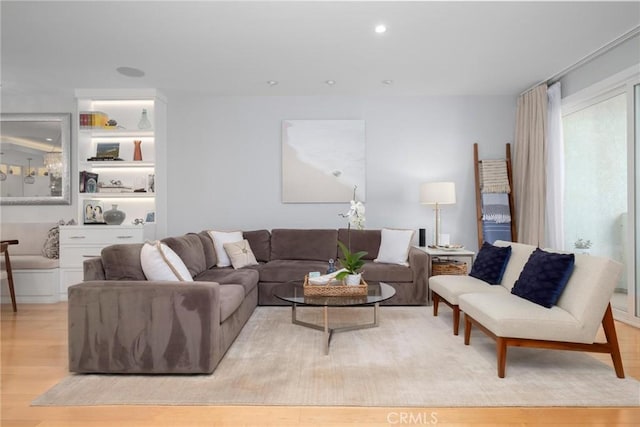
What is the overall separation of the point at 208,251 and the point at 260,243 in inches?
29.0

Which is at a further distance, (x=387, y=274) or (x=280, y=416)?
(x=387, y=274)

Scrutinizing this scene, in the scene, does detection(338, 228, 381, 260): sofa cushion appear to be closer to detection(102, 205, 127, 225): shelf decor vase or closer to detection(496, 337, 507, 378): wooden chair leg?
detection(496, 337, 507, 378): wooden chair leg

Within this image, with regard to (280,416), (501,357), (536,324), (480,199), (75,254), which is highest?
(480,199)

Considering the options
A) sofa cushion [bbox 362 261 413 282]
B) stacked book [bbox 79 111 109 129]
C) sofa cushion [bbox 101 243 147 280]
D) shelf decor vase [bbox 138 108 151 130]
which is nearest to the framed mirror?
stacked book [bbox 79 111 109 129]

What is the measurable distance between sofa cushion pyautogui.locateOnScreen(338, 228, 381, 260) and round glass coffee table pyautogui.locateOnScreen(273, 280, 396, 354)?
118 centimetres

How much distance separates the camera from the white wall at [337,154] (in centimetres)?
511

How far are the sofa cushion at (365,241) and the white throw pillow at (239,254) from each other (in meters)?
1.17

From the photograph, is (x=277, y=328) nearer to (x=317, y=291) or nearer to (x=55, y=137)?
(x=317, y=291)

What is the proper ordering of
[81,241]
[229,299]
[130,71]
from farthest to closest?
[81,241] → [130,71] → [229,299]

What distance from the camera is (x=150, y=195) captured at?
495 centimetres

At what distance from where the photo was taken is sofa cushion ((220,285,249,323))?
261cm

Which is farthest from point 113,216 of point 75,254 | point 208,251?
point 208,251

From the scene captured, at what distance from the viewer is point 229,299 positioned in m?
2.76

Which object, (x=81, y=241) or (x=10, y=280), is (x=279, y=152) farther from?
(x=10, y=280)
